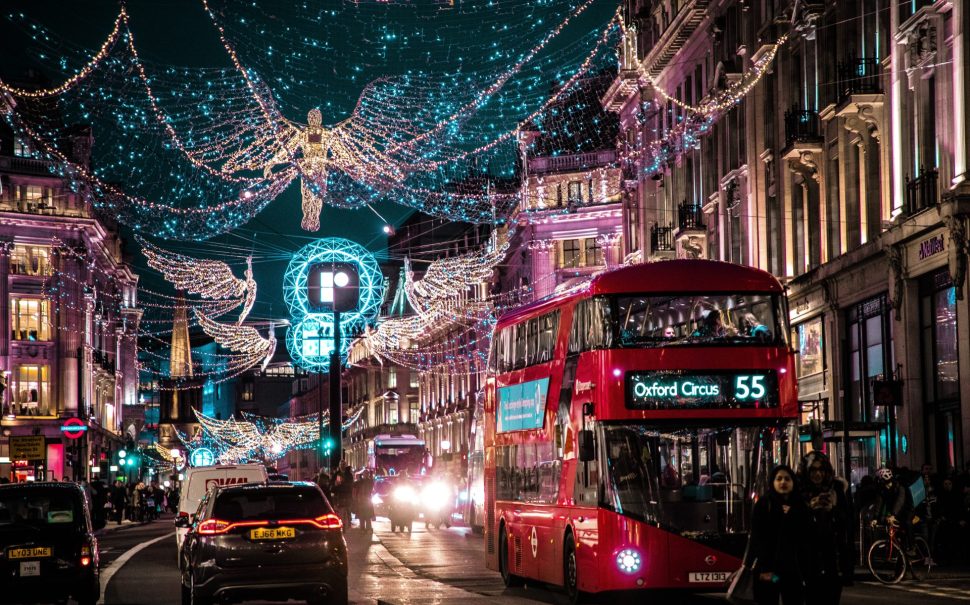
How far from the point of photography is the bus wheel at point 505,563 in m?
22.1

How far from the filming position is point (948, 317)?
28719mm

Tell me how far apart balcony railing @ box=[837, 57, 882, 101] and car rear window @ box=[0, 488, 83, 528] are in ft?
65.8

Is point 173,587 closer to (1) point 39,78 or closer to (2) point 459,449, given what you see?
(1) point 39,78

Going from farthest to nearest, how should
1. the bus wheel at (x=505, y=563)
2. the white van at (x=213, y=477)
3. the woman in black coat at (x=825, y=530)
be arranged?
the white van at (x=213, y=477), the bus wheel at (x=505, y=563), the woman in black coat at (x=825, y=530)

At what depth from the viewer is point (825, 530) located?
12.7 meters

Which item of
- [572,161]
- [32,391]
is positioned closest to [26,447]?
[32,391]

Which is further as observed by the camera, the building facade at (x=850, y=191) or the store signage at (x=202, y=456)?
the store signage at (x=202, y=456)

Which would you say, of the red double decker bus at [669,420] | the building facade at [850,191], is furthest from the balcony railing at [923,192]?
the red double decker bus at [669,420]

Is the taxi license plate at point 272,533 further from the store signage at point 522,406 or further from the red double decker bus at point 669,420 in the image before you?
the store signage at point 522,406

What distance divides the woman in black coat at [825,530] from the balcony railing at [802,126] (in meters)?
16.4

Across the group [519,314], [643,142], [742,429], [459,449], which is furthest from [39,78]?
[742,429]

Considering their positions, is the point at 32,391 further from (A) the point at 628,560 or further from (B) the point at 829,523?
(B) the point at 829,523

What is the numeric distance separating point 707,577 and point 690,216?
105 feet

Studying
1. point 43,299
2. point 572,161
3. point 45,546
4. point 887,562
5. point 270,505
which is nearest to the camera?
point 270,505
